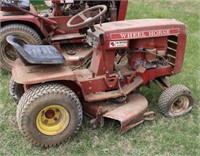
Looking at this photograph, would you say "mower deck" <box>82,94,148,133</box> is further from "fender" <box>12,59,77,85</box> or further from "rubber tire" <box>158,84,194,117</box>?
"fender" <box>12,59,77,85</box>

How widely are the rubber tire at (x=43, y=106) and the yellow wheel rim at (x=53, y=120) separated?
39mm

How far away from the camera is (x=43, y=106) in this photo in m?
3.06

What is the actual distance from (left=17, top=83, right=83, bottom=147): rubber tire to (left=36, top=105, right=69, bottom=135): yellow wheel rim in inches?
1.5

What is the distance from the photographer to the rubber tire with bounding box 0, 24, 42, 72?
486cm

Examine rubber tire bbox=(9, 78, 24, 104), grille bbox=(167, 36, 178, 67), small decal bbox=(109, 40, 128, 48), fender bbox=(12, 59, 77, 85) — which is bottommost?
rubber tire bbox=(9, 78, 24, 104)

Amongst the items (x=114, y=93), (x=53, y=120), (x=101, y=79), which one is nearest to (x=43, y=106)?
(x=53, y=120)

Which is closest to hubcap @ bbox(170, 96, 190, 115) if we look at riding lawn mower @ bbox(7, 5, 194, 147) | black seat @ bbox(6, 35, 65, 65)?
riding lawn mower @ bbox(7, 5, 194, 147)

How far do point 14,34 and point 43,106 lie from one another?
2.15 metres

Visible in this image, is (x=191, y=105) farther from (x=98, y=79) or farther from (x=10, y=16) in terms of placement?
(x=10, y=16)

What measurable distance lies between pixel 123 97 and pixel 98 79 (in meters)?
0.35

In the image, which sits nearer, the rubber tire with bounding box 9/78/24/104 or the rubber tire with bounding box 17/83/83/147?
the rubber tire with bounding box 17/83/83/147

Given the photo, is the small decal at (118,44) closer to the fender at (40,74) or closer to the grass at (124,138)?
the fender at (40,74)

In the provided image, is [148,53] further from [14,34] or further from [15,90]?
[14,34]

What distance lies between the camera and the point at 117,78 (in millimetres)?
3613
